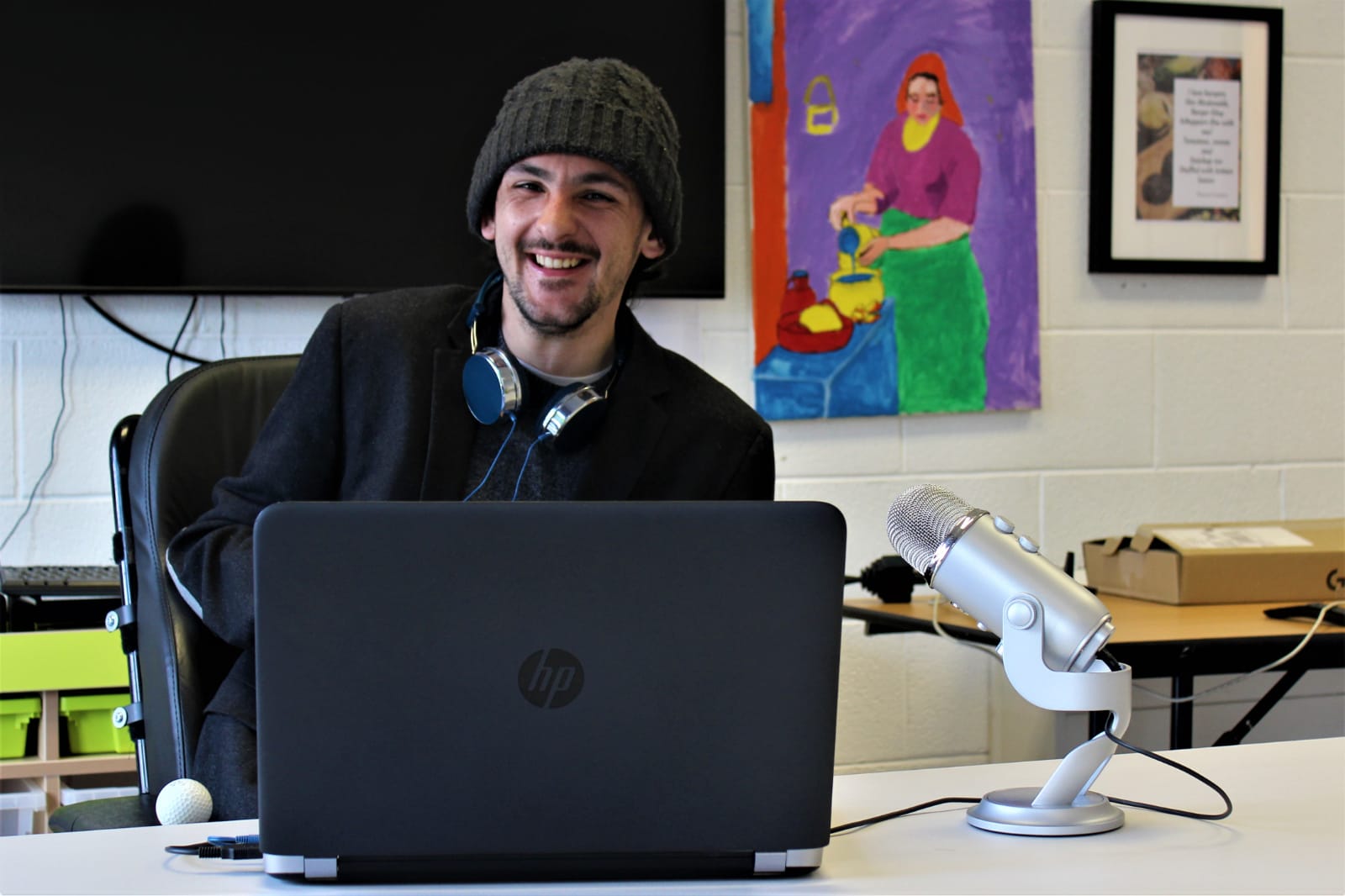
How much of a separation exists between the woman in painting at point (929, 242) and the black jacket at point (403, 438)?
95 cm

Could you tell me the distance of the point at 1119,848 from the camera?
913 mm

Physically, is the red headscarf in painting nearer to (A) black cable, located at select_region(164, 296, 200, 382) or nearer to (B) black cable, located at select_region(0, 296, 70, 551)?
(A) black cable, located at select_region(164, 296, 200, 382)

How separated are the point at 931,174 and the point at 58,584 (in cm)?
172

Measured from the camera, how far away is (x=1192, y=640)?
5.86 ft

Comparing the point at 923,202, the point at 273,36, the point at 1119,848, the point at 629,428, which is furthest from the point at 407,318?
the point at 923,202

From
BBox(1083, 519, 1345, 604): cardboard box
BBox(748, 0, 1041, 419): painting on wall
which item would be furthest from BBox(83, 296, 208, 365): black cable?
BBox(1083, 519, 1345, 604): cardboard box

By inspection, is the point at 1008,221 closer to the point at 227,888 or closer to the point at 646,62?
the point at 646,62

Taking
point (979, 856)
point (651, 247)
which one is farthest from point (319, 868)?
point (651, 247)

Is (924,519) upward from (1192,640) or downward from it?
upward

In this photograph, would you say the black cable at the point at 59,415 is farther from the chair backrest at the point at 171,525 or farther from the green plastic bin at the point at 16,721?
the chair backrest at the point at 171,525

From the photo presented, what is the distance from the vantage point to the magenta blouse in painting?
103 inches

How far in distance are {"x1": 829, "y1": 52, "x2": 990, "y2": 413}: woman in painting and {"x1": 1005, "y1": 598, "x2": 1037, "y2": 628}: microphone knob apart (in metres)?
1.75

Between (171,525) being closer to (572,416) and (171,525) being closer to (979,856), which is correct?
(572,416)

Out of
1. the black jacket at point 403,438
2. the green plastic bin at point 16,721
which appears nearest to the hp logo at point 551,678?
the black jacket at point 403,438
